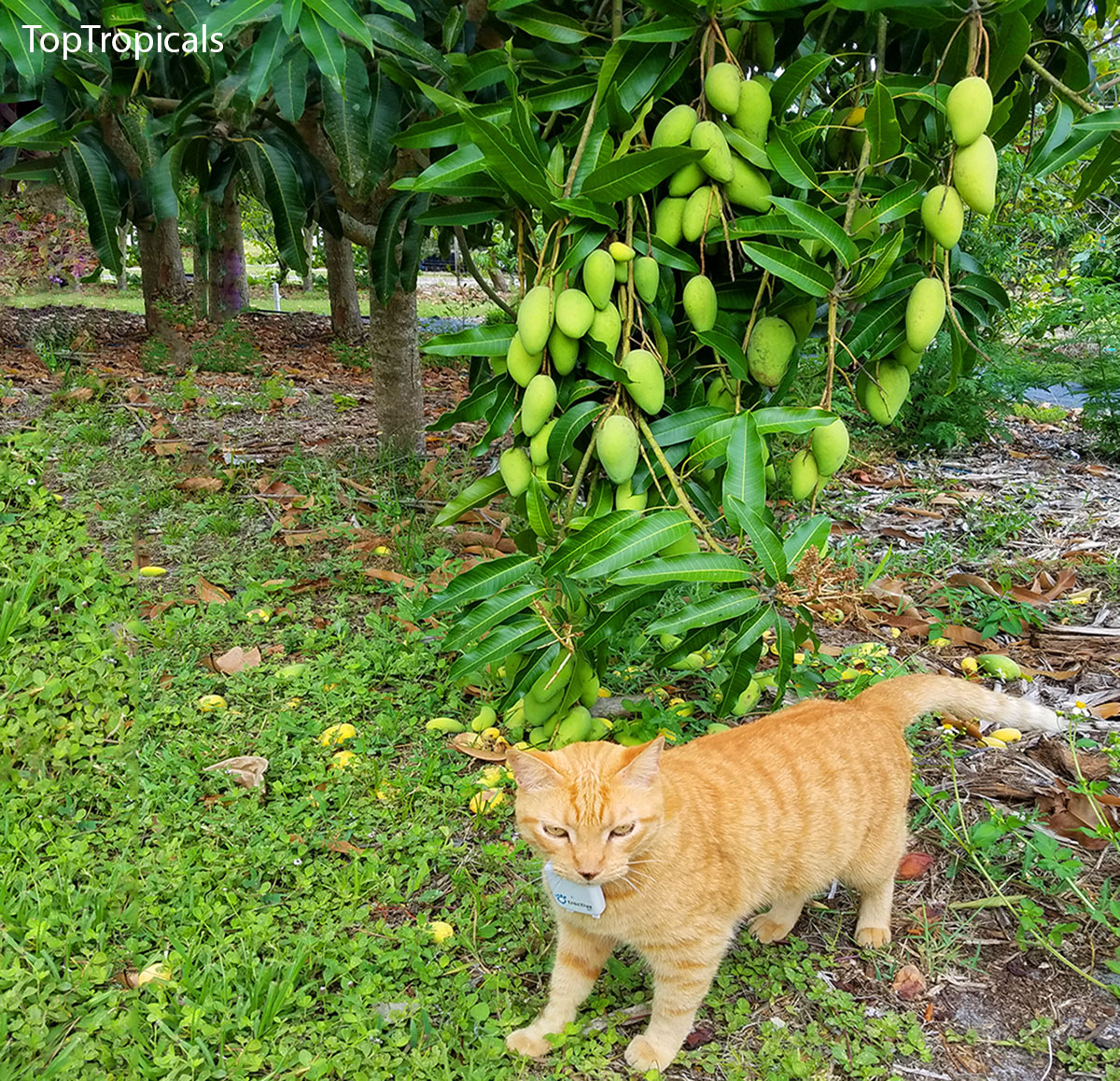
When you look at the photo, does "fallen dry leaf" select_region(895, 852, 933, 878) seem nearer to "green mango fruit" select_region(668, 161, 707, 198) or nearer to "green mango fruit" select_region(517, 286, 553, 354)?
"green mango fruit" select_region(517, 286, 553, 354)

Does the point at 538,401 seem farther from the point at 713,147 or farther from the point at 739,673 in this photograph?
the point at 739,673

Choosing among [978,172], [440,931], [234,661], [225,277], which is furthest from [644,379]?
[225,277]

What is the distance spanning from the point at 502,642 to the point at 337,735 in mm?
847

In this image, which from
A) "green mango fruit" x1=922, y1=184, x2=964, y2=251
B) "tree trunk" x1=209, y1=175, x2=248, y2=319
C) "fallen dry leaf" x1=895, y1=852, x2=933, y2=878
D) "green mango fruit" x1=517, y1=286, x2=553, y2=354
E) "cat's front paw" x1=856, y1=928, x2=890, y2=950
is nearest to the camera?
"green mango fruit" x1=922, y1=184, x2=964, y2=251

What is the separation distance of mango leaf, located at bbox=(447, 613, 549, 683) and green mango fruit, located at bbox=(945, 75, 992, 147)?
4.28 ft

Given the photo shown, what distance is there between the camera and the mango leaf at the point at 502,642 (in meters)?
2.16

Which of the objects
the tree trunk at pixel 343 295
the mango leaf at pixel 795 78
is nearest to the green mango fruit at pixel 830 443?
the mango leaf at pixel 795 78

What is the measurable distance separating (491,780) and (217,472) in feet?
8.95

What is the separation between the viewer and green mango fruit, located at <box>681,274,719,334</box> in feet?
6.37

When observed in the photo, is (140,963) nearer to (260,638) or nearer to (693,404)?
(260,638)

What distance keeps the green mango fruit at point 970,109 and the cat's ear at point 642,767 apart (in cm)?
117

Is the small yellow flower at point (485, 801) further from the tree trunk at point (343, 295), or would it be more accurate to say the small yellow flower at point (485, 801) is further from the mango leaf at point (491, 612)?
the tree trunk at point (343, 295)

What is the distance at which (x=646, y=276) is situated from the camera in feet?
6.25

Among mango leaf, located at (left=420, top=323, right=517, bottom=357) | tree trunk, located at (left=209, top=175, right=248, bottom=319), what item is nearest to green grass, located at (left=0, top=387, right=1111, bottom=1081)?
mango leaf, located at (left=420, top=323, right=517, bottom=357)
